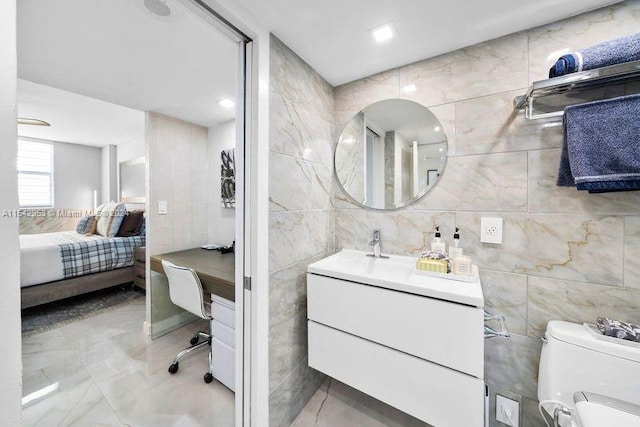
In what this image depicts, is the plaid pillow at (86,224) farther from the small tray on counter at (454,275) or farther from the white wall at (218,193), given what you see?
the small tray on counter at (454,275)

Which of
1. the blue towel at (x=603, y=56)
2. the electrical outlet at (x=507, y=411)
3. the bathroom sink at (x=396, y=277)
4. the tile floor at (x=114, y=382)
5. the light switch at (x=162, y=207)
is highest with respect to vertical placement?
the blue towel at (x=603, y=56)

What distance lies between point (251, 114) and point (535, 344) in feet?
5.85

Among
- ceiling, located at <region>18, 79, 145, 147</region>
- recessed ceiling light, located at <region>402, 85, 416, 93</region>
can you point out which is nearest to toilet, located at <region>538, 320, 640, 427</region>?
recessed ceiling light, located at <region>402, 85, 416, 93</region>

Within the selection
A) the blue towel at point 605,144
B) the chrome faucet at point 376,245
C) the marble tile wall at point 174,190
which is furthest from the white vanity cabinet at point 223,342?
the blue towel at point 605,144

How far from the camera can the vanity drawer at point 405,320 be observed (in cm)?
97

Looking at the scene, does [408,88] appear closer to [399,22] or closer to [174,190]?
[399,22]

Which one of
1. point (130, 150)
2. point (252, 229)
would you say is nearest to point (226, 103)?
point (130, 150)

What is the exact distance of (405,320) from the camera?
1103 mm

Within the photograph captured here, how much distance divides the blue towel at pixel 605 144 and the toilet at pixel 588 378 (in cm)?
60

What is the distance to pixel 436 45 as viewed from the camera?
1317 mm

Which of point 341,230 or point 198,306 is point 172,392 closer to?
point 198,306

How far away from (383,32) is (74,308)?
353cm

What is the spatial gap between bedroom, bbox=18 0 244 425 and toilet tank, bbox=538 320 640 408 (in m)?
1.78

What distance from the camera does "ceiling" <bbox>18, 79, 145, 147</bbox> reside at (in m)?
1.84
